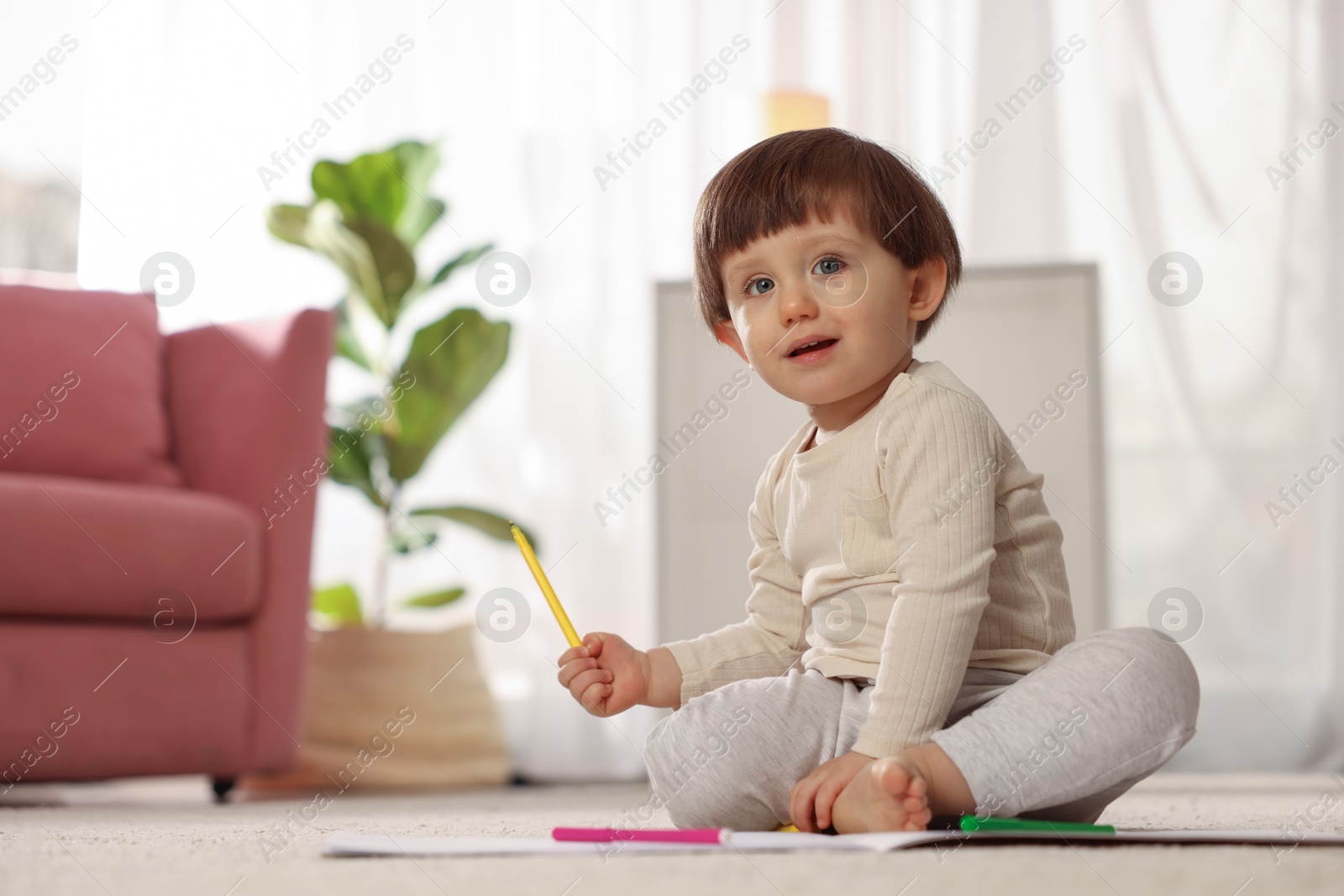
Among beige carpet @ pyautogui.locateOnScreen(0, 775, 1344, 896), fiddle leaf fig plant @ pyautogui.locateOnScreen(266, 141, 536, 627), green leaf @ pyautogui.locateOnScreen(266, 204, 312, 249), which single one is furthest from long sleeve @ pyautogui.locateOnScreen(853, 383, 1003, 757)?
green leaf @ pyautogui.locateOnScreen(266, 204, 312, 249)

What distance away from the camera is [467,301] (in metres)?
2.24

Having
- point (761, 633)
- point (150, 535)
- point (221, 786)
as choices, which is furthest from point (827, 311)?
point (221, 786)

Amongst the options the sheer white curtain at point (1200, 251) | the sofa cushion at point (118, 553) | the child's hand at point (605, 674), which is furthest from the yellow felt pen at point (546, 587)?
the sheer white curtain at point (1200, 251)

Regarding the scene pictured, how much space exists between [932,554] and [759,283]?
0.82ft

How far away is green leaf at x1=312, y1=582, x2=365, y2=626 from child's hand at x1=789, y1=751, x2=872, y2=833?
1.36 metres

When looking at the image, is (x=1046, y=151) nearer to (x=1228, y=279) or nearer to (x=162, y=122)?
(x=1228, y=279)

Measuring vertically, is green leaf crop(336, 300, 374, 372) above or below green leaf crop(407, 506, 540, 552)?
above

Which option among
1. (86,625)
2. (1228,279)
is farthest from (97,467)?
(1228,279)

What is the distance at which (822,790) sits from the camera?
692 mm

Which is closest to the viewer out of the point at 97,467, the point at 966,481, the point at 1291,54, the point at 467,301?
the point at 966,481

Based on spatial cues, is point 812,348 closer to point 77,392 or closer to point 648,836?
point 648,836

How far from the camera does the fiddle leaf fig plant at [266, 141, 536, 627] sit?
1887mm

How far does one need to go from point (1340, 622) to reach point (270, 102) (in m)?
2.17

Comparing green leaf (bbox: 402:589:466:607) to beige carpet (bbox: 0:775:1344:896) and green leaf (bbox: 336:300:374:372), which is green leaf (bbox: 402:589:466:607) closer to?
green leaf (bbox: 336:300:374:372)
